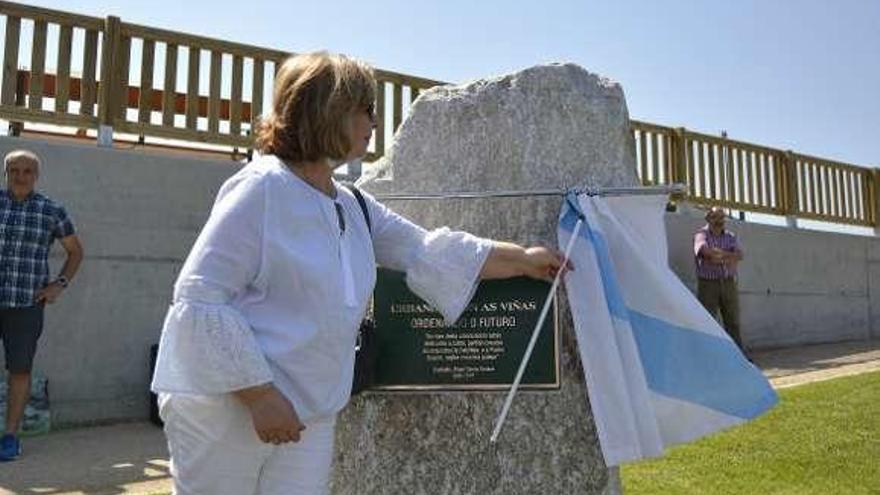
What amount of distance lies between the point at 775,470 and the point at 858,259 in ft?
35.4

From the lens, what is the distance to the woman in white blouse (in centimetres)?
198

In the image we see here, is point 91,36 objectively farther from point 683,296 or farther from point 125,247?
point 683,296

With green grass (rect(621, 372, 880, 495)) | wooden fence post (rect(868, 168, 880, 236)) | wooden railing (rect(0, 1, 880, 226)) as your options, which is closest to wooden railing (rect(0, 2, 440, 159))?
wooden railing (rect(0, 1, 880, 226))

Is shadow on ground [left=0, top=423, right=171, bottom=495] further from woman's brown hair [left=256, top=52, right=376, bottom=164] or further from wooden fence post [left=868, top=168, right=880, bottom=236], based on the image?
wooden fence post [left=868, top=168, right=880, bottom=236]

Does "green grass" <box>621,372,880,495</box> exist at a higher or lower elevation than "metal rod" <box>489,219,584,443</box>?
lower

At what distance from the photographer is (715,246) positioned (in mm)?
10148

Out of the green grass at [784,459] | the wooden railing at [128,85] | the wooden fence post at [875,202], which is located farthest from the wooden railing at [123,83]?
the wooden fence post at [875,202]

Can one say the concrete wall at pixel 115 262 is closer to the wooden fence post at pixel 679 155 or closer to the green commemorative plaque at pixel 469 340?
the green commemorative plaque at pixel 469 340

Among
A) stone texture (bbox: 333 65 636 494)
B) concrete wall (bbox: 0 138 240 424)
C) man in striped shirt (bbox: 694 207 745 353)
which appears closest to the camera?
stone texture (bbox: 333 65 636 494)

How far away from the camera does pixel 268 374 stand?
198 centimetres

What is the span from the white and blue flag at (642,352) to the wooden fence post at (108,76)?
5.61 m

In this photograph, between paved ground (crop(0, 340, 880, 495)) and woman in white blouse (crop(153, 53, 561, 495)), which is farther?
paved ground (crop(0, 340, 880, 495))

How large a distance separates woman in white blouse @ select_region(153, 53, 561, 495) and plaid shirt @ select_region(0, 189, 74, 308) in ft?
12.9

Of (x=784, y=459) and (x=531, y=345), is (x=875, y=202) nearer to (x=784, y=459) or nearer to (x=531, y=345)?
(x=784, y=459)
